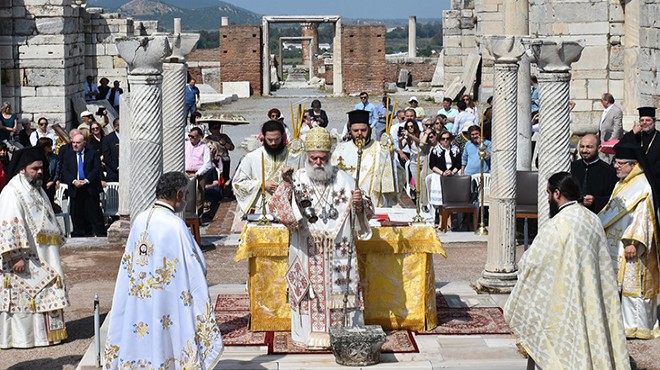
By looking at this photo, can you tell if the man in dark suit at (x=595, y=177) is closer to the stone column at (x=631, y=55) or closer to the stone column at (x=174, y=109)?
the stone column at (x=174, y=109)

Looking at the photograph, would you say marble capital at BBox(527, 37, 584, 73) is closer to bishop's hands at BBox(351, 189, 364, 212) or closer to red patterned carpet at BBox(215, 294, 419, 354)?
bishop's hands at BBox(351, 189, 364, 212)

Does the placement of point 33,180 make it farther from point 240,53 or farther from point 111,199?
point 240,53

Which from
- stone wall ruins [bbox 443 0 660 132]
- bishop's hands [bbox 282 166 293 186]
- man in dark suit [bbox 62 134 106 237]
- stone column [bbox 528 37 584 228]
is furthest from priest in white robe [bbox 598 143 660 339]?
stone wall ruins [bbox 443 0 660 132]

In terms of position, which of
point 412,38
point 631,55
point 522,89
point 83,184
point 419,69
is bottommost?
point 83,184

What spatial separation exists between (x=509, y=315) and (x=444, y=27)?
29616 millimetres

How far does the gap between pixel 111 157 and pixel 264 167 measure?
7421mm

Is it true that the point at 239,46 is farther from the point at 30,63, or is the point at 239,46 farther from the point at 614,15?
the point at 614,15

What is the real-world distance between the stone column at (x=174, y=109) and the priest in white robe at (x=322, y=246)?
4426mm

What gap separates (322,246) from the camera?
10922 millimetres

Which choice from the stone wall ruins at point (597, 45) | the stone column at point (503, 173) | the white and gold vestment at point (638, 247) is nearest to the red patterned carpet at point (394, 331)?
the stone column at point (503, 173)

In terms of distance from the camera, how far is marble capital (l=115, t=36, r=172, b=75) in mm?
12289

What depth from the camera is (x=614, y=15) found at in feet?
73.6

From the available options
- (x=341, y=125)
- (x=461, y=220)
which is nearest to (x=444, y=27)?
(x=341, y=125)

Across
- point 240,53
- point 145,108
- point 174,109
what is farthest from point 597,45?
point 240,53
